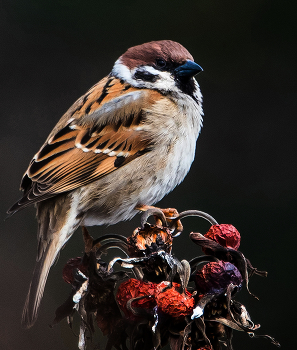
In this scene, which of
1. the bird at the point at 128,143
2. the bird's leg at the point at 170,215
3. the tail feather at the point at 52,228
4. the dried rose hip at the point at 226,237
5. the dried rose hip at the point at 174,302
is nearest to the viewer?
the dried rose hip at the point at 174,302

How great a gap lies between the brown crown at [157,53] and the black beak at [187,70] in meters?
0.02

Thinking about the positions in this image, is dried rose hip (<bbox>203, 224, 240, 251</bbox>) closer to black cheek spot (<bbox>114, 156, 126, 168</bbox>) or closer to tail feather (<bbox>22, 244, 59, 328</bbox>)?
tail feather (<bbox>22, 244, 59, 328</bbox>)

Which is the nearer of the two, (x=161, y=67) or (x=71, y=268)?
(x=71, y=268)

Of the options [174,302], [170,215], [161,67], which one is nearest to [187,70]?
[161,67]

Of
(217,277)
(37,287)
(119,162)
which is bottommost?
(37,287)

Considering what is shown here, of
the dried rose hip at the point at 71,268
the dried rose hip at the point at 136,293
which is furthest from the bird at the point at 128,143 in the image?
the dried rose hip at the point at 136,293

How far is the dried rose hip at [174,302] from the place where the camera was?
2.46 feet

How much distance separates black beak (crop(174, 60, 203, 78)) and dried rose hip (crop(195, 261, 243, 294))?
28.4 inches

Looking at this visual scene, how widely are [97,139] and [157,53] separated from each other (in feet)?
1.01

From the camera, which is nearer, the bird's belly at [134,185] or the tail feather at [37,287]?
the tail feather at [37,287]

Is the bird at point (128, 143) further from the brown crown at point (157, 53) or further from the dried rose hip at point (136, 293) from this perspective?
the dried rose hip at point (136, 293)

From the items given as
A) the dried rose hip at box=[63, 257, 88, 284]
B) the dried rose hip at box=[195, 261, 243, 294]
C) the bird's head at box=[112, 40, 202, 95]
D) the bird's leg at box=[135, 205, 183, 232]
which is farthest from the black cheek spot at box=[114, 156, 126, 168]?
the dried rose hip at box=[195, 261, 243, 294]

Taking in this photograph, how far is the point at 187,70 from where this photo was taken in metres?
1.39

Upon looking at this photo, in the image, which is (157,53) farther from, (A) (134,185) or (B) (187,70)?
(A) (134,185)
